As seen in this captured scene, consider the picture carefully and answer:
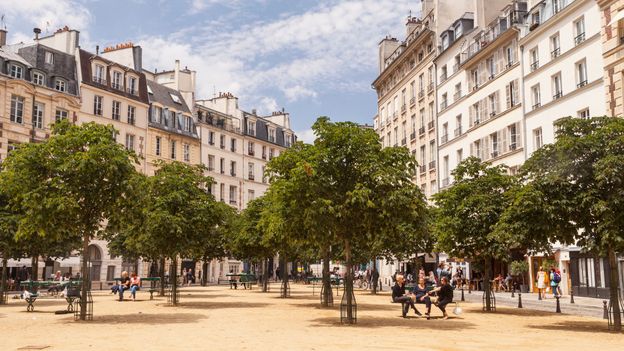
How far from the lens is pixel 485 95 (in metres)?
42.2

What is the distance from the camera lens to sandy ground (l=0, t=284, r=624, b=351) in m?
12.6

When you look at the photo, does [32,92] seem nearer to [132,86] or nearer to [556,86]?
[132,86]

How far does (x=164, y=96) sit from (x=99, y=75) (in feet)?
33.9

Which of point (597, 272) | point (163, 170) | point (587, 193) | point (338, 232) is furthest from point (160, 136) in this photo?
point (587, 193)

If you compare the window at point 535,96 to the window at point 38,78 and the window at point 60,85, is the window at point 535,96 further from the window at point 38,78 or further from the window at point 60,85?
the window at point 38,78

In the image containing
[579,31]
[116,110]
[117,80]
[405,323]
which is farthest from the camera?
[117,80]

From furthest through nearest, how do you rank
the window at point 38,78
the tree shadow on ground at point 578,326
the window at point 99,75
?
1. the window at point 99,75
2. the window at point 38,78
3. the tree shadow on ground at point 578,326

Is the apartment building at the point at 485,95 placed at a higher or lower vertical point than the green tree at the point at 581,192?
higher

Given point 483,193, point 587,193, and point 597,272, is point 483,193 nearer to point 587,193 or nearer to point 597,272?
point 587,193

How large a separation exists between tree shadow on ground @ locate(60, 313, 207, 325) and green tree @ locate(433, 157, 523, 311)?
29.4ft

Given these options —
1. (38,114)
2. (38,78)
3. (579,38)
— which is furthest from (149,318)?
(38,78)

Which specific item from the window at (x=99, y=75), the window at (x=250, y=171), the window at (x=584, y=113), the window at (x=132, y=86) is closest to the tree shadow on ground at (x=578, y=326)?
the window at (x=584, y=113)

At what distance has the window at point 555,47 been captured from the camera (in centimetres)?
3450

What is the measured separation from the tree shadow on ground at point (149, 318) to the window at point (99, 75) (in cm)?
3670
